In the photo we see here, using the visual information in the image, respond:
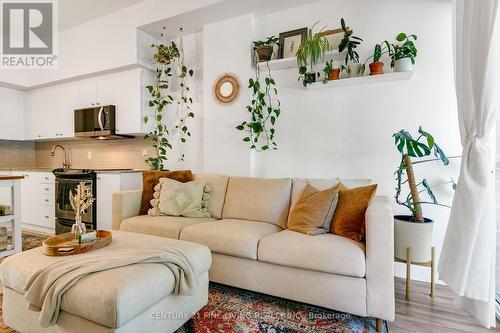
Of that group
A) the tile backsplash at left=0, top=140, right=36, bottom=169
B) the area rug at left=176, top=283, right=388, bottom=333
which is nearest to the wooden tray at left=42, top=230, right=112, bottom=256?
the area rug at left=176, top=283, right=388, bottom=333

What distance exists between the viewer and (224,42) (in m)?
3.13

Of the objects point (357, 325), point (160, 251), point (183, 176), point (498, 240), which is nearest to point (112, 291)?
point (160, 251)

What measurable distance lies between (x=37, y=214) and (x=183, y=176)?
2763mm

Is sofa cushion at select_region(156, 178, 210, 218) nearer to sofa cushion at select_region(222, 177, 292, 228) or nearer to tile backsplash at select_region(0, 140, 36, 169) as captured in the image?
sofa cushion at select_region(222, 177, 292, 228)

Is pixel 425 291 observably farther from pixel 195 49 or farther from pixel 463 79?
pixel 195 49

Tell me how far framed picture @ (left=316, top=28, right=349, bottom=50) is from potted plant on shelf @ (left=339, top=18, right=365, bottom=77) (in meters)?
0.08

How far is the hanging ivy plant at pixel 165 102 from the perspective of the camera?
342cm

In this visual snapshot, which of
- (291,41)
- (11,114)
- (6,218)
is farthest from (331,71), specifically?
(11,114)

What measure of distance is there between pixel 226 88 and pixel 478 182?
2504 mm

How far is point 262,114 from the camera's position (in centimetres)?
303

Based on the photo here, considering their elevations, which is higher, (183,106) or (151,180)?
(183,106)

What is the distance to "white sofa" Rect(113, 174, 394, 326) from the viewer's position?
160 cm

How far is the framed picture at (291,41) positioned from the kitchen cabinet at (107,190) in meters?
2.49

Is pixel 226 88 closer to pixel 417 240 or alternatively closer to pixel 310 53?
pixel 310 53
